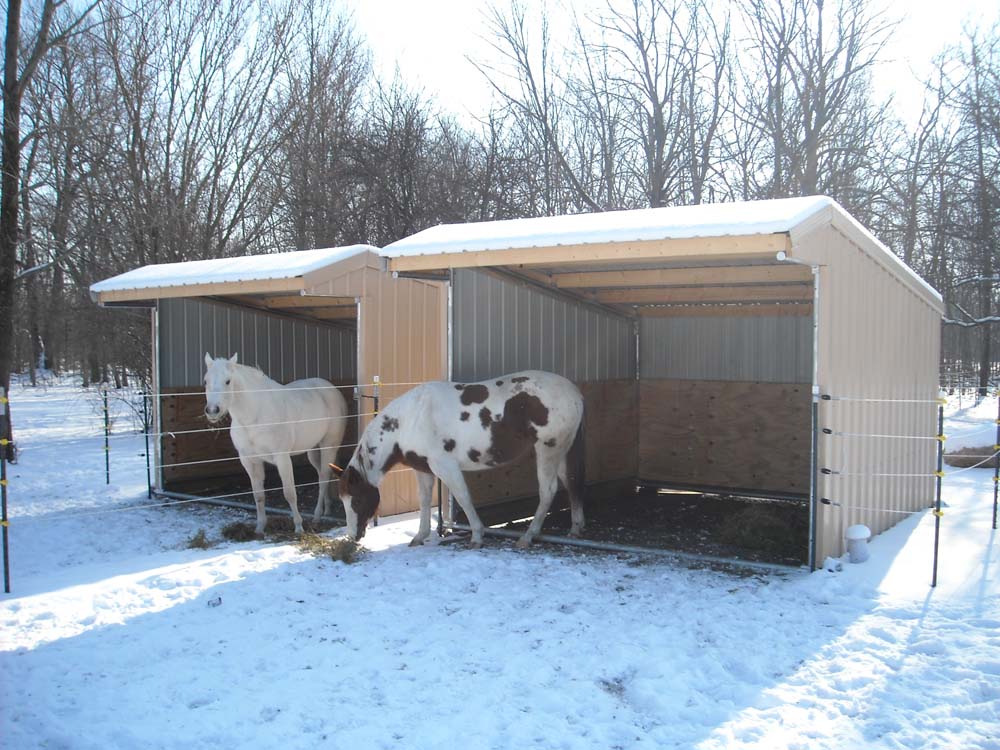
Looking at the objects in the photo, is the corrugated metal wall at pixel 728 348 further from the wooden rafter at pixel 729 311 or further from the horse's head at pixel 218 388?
the horse's head at pixel 218 388

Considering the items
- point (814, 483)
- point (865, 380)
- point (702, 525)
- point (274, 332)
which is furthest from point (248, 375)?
point (865, 380)

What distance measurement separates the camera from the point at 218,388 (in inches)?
303

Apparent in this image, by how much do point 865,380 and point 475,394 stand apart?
12.0 feet

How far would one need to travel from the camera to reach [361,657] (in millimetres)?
4547

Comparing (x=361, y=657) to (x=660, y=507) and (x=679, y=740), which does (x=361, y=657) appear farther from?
(x=660, y=507)

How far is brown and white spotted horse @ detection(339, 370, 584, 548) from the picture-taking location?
292 inches

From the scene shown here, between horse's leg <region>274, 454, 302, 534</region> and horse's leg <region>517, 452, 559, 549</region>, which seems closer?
horse's leg <region>517, 452, 559, 549</region>

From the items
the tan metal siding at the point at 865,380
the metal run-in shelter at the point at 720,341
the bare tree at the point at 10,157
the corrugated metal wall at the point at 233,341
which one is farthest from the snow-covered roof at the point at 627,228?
the bare tree at the point at 10,157

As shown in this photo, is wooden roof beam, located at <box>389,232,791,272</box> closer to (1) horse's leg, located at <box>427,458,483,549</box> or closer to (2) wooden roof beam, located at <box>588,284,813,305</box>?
(1) horse's leg, located at <box>427,458,483,549</box>

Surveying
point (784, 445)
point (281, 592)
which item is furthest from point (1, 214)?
point (784, 445)

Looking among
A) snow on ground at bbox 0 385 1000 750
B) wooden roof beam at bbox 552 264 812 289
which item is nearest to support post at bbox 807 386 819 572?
snow on ground at bbox 0 385 1000 750

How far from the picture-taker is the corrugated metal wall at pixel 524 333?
8.06 metres

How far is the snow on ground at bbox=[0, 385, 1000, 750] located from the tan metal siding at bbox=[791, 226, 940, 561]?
0.51 metres

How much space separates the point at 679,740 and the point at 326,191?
1805 cm
